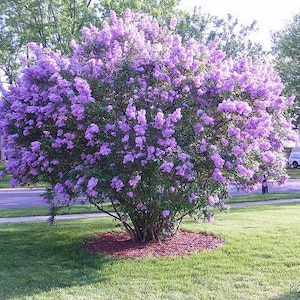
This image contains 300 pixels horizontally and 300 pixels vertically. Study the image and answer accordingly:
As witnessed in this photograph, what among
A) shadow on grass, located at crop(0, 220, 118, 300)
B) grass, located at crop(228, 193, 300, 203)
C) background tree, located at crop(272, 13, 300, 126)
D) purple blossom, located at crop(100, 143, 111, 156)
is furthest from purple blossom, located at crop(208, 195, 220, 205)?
background tree, located at crop(272, 13, 300, 126)

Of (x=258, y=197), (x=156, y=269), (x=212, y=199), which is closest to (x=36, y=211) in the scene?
(x=156, y=269)

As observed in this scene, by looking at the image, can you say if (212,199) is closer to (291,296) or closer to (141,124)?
(141,124)

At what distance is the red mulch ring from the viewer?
7.29 metres

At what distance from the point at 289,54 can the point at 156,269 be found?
3086cm

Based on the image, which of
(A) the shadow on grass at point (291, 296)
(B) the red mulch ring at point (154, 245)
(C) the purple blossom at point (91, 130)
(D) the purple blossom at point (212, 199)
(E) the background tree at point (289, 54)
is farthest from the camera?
(E) the background tree at point (289, 54)

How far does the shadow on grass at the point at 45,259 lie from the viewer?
19.2ft

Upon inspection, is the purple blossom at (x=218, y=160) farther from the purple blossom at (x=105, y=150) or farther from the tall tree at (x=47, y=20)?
the tall tree at (x=47, y=20)


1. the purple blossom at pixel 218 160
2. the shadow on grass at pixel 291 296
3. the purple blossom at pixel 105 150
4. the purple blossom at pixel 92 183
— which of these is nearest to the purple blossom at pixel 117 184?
the purple blossom at pixel 92 183

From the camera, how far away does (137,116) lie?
20.5ft

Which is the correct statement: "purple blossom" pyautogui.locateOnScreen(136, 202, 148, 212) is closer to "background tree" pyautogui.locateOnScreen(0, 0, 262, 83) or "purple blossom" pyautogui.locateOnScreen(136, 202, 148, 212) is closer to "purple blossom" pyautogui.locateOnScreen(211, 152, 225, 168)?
"purple blossom" pyautogui.locateOnScreen(211, 152, 225, 168)

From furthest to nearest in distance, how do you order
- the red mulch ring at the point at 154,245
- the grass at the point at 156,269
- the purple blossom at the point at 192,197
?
the red mulch ring at the point at 154,245 → the purple blossom at the point at 192,197 → the grass at the point at 156,269

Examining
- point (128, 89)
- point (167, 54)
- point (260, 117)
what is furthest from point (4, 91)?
point (260, 117)

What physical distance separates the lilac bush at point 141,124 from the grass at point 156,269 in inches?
33.5

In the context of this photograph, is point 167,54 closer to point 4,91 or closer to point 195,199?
point 195,199
